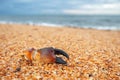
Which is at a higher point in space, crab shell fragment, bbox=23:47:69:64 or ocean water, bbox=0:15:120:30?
ocean water, bbox=0:15:120:30

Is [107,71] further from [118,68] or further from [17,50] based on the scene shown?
[17,50]

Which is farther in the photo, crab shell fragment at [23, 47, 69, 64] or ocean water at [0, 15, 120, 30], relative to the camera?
ocean water at [0, 15, 120, 30]

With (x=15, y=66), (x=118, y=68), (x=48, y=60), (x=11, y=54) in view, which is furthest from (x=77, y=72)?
(x=11, y=54)

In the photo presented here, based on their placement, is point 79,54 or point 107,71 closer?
point 107,71

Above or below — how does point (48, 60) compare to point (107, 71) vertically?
above

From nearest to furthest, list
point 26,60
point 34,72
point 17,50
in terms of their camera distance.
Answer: point 34,72 < point 26,60 < point 17,50

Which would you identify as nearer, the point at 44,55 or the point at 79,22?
the point at 44,55

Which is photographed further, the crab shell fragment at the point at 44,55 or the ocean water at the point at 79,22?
the ocean water at the point at 79,22

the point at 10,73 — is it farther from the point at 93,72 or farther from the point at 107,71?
the point at 107,71

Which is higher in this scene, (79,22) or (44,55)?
(79,22)

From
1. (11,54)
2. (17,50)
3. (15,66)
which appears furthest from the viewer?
(17,50)

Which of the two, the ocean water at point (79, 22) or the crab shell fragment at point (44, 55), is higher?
the ocean water at point (79, 22)
